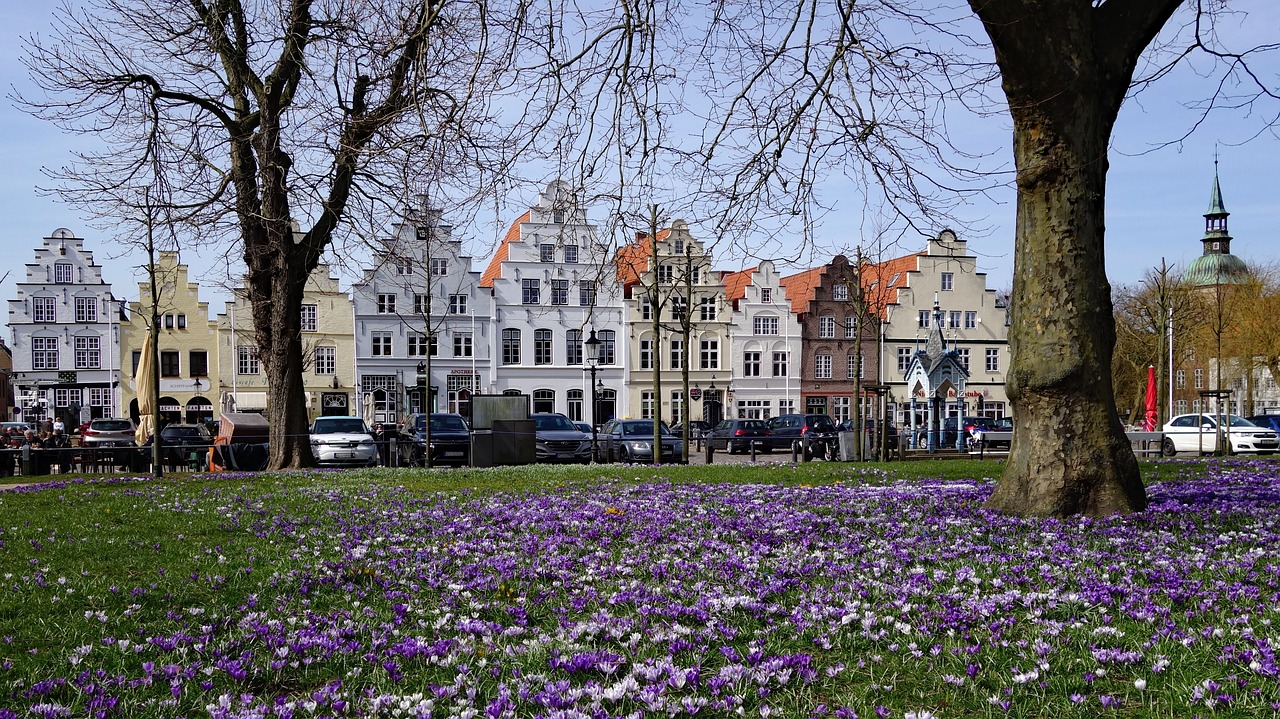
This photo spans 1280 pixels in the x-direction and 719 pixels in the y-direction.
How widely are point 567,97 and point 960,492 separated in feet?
21.2

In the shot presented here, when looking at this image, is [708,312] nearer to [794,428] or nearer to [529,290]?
[529,290]

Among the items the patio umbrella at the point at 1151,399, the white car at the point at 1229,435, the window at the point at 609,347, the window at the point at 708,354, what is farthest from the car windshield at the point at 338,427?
the window at the point at 708,354

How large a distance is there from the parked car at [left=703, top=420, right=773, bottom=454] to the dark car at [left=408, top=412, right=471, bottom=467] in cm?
997

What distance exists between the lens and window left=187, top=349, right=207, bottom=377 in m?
64.8

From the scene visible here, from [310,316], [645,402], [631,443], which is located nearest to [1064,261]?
[631,443]

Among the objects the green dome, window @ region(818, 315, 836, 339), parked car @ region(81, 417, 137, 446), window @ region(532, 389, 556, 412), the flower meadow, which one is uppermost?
the green dome

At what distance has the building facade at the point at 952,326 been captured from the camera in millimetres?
69250

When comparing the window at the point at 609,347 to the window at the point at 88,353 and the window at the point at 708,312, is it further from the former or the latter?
the window at the point at 88,353

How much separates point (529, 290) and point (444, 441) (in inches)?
1300

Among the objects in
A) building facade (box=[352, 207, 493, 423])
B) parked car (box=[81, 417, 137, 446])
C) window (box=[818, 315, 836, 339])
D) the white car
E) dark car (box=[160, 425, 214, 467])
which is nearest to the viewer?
dark car (box=[160, 425, 214, 467])

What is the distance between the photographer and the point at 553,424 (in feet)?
116

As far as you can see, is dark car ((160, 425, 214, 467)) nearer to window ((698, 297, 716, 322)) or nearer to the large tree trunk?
the large tree trunk

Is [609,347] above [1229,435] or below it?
above

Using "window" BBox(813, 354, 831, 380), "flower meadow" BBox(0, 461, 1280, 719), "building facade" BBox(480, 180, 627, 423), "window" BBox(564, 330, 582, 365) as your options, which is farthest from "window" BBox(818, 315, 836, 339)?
"flower meadow" BBox(0, 461, 1280, 719)
